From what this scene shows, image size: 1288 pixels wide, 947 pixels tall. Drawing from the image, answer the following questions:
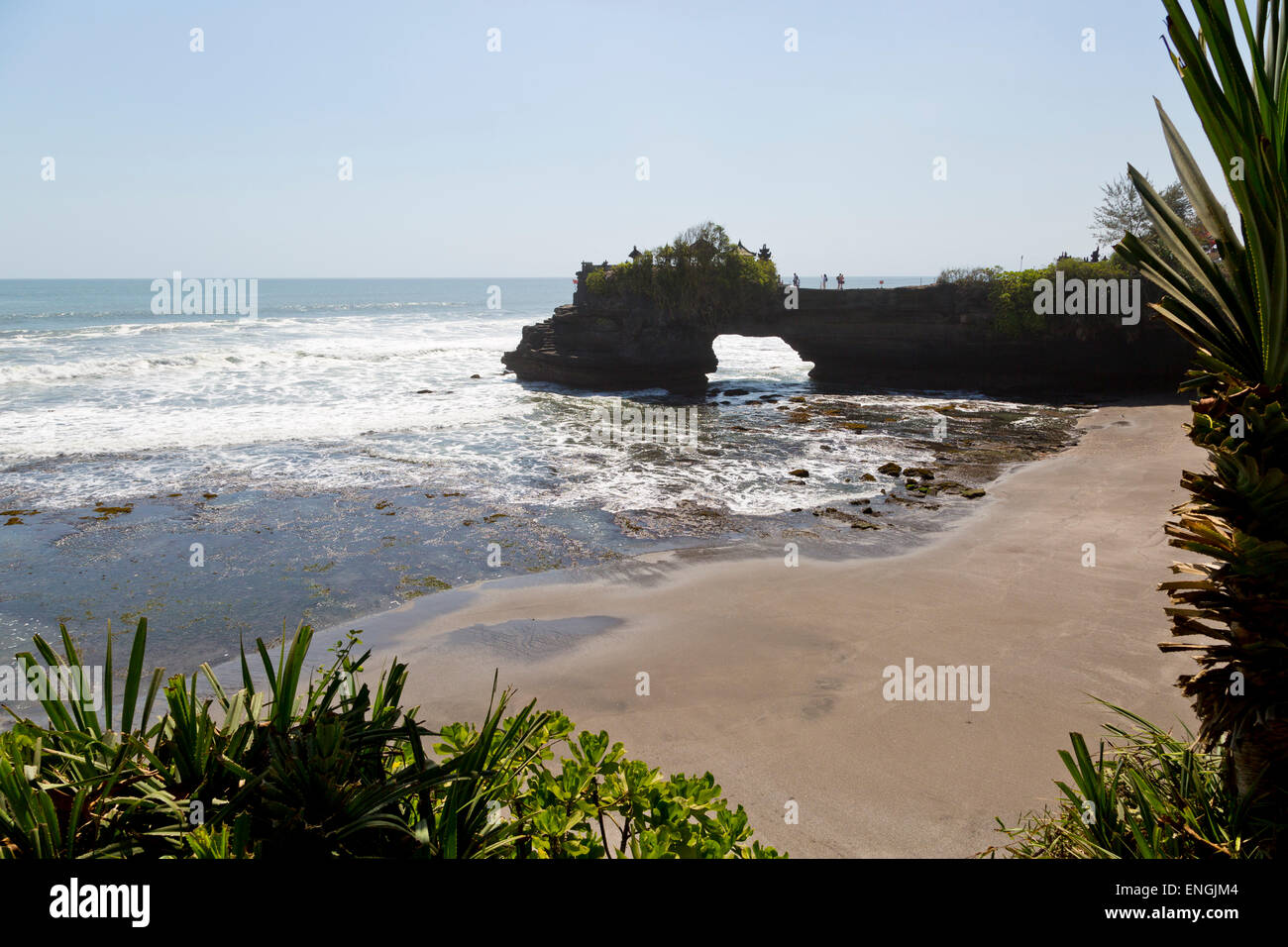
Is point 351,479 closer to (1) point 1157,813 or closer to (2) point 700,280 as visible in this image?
(1) point 1157,813

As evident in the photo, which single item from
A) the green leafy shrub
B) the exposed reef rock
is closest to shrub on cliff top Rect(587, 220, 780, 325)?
the exposed reef rock

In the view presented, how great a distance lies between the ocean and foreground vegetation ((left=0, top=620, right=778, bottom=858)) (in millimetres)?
6437

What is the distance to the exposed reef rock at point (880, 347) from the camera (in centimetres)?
3672

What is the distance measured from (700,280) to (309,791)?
40779 millimetres

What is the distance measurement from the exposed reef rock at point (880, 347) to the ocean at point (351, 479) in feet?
8.24

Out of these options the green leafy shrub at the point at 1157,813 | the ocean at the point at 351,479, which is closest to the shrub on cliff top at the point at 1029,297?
the ocean at the point at 351,479

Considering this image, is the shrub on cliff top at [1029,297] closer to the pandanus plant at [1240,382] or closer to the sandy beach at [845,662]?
the sandy beach at [845,662]

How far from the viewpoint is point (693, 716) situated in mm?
8586

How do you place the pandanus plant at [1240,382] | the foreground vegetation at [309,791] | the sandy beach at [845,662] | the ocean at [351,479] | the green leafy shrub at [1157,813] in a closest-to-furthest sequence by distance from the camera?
the foreground vegetation at [309,791], the pandanus plant at [1240,382], the green leafy shrub at [1157,813], the sandy beach at [845,662], the ocean at [351,479]

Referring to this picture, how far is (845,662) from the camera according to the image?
990 cm

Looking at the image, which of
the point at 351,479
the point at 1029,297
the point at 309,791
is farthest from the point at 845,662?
the point at 1029,297

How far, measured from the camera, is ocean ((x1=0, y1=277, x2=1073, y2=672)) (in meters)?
13.5

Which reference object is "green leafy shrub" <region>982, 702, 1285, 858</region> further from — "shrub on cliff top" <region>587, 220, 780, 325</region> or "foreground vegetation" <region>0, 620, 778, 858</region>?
"shrub on cliff top" <region>587, 220, 780, 325</region>
